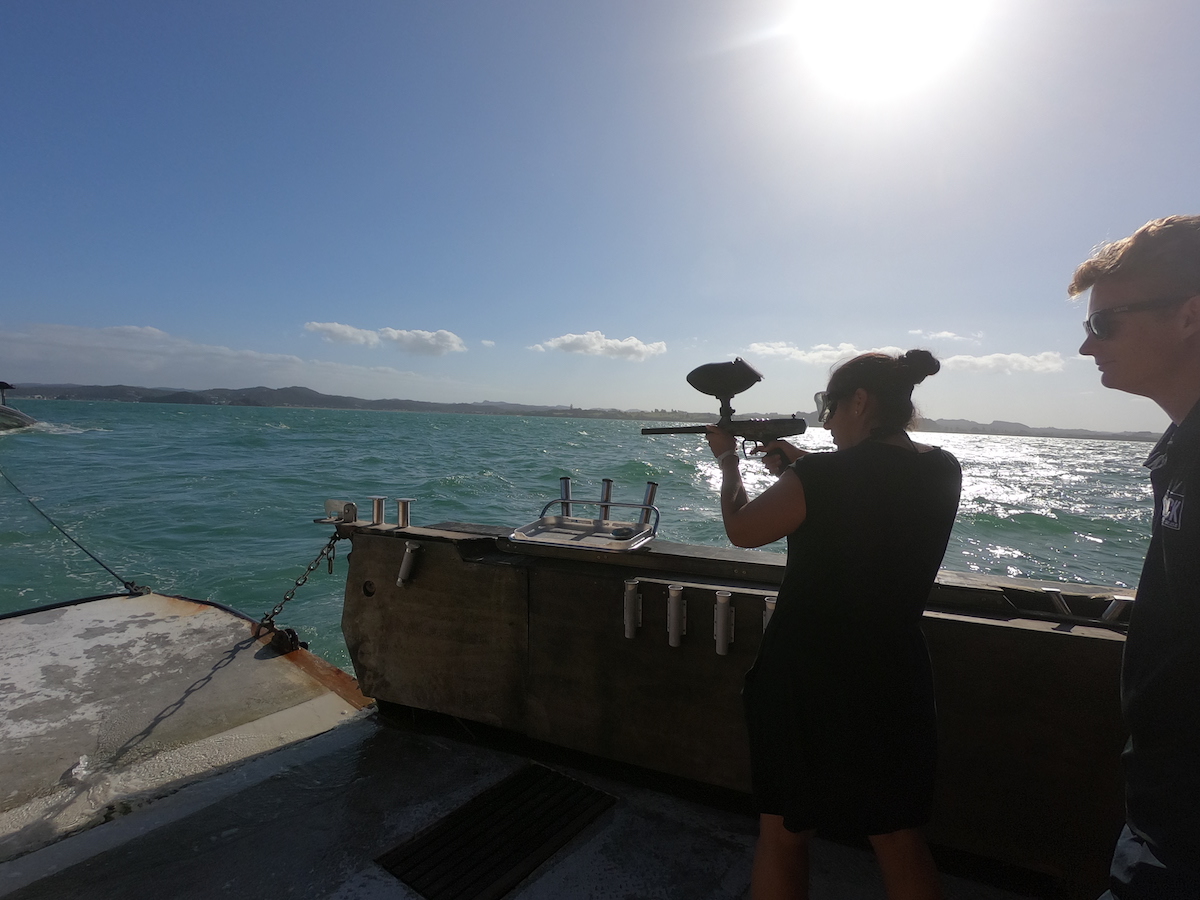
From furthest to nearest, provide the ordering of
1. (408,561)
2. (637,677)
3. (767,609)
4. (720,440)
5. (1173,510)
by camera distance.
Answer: (408,561), (637,677), (767,609), (720,440), (1173,510)

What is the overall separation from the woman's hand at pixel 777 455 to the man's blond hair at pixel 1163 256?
1035mm

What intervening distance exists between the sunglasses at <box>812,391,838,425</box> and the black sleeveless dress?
218 millimetres

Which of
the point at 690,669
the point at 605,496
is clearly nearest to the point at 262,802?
the point at 690,669

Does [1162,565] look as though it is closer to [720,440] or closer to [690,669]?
[720,440]

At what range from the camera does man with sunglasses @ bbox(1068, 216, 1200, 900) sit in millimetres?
1029

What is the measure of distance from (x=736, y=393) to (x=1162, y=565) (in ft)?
4.45

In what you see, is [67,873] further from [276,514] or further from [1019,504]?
[1019,504]

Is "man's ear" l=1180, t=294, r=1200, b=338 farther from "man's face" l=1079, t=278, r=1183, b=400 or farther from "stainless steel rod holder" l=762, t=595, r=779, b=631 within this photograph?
"stainless steel rod holder" l=762, t=595, r=779, b=631

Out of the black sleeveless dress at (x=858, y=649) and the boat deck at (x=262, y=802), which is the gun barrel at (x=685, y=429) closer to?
the black sleeveless dress at (x=858, y=649)

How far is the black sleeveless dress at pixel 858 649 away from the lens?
160 centimetres

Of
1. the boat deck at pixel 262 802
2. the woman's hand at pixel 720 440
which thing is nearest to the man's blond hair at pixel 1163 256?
the woman's hand at pixel 720 440

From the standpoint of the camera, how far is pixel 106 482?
19172 mm

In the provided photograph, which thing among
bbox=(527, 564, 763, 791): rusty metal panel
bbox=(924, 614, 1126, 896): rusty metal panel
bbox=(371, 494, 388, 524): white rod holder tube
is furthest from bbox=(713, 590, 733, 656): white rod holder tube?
bbox=(371, 494, 388, 524): white rod holder tube

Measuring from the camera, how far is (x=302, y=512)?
51.5ft
